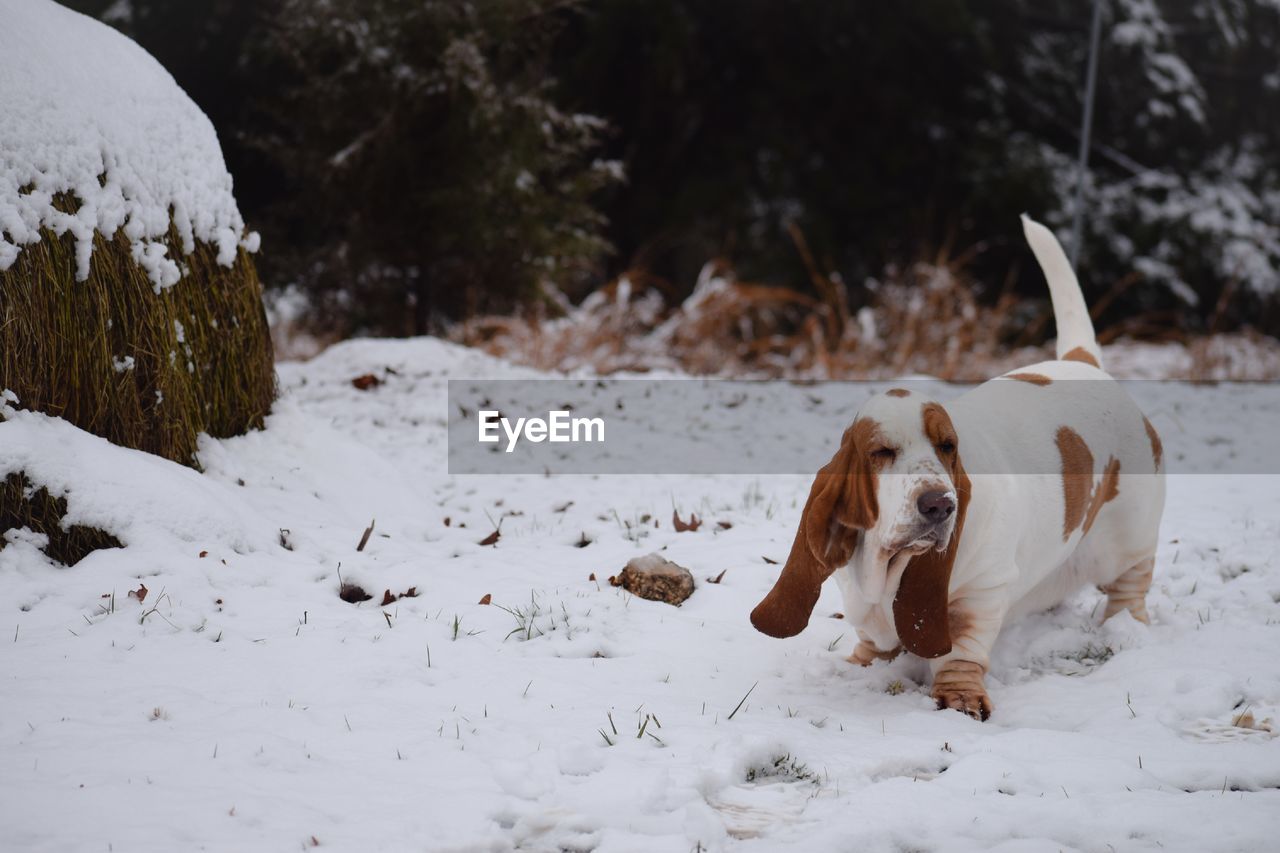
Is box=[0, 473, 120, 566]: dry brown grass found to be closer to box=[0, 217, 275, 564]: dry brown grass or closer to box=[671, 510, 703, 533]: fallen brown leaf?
box=[0, 217, 275, 564]: dry brown grass

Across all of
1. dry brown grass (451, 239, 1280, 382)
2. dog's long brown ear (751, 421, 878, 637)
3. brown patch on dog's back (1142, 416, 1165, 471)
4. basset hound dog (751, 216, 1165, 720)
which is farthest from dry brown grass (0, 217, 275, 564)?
dry brown grass (451, 239, 1280, 382)

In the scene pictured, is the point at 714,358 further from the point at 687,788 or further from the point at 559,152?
the point at 687,788

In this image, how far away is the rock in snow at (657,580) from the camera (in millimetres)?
3402

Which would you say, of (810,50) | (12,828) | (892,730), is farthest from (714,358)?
(12,828)

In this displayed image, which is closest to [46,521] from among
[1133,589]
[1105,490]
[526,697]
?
[526,697]

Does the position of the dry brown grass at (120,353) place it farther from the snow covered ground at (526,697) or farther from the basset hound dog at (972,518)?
the basset hound dog at (972,518)

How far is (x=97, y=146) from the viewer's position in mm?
3441

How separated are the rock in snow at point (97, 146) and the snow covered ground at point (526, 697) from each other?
729mm

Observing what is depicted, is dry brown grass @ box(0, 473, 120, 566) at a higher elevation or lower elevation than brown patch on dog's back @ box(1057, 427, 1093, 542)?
lower

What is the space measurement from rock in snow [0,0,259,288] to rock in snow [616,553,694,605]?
81.4 inches

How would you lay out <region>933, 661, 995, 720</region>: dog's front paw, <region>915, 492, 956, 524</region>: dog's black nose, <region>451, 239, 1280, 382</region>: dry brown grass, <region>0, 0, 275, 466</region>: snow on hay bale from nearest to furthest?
<region>915, 492, 956, 524</region>: dog's black nose → <region>933, 661, 995, 720</region>: dog's front paw → <region>0, 0, 275, 466</region>: snow on hay bale → <region>451, 239, 1280, 382</region>: dry brown grass

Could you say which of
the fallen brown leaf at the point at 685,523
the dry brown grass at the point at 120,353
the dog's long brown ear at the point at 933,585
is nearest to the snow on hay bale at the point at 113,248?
the dry brown grass at the point at 120,353

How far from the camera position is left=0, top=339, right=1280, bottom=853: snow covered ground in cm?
203

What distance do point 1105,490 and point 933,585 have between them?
929 millimetres
